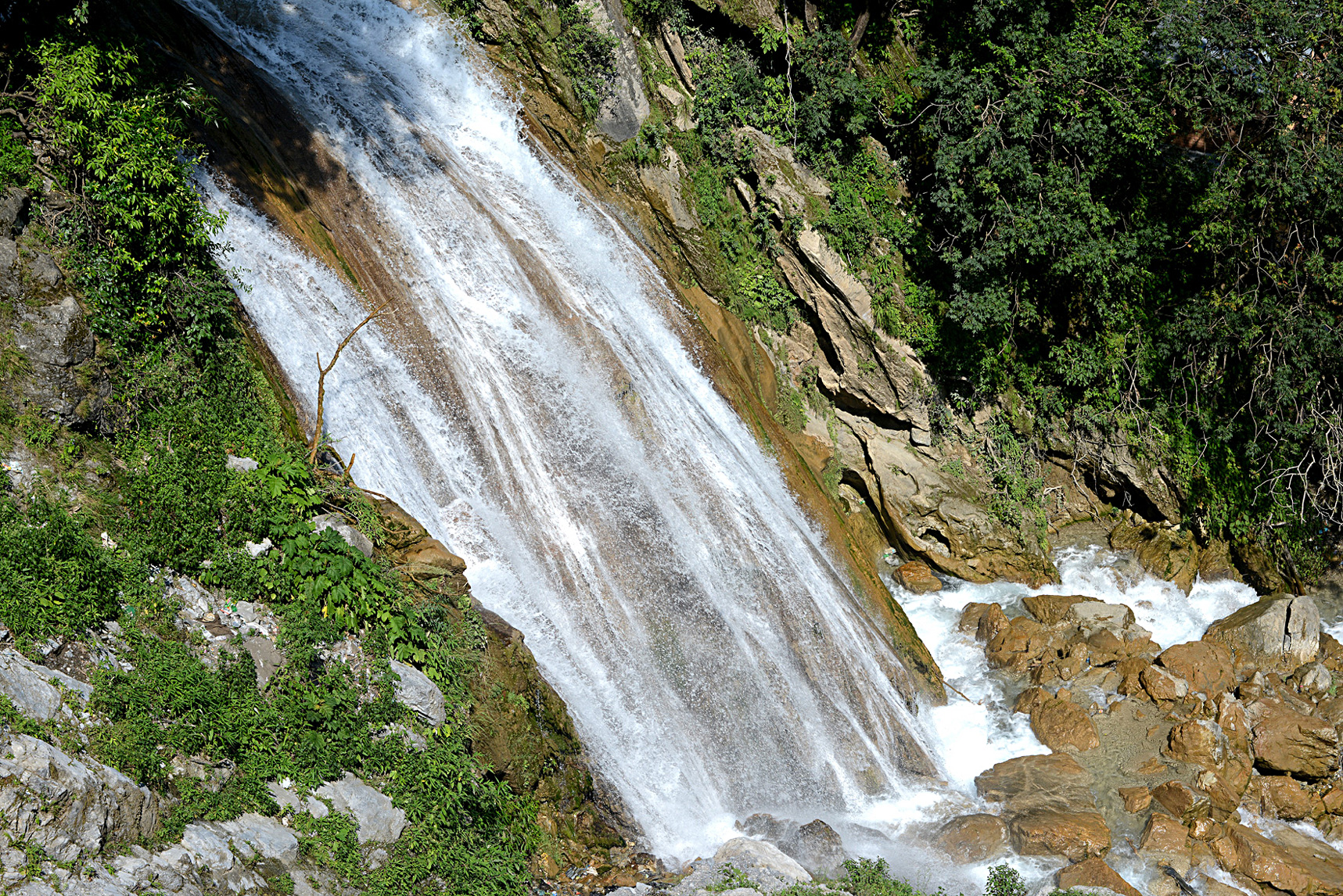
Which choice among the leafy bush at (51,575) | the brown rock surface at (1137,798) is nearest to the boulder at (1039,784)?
the brown rock surface at (1137,798)

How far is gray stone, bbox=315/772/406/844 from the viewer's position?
8.07m

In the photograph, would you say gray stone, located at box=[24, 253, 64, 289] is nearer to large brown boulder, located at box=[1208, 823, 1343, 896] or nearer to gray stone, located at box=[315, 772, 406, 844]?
gray stone, located at box=[315, 772, 406, 844]

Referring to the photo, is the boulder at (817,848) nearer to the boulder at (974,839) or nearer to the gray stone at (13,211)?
the boulder at (974,839)

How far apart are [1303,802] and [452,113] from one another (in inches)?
670

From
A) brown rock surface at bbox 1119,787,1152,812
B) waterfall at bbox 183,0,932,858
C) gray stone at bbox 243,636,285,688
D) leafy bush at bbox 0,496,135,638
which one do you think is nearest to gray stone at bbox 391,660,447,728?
gray stone at bbox 243,636,285,688

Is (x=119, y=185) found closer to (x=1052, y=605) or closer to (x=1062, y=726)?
(x=1062, y=726)

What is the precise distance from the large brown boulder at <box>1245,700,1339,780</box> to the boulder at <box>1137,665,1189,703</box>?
1.01m

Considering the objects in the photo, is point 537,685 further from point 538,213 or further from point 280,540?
point 538,213

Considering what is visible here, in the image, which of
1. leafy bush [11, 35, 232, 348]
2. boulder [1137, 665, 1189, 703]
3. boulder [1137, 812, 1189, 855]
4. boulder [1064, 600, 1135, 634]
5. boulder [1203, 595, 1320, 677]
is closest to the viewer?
leafy bush [11, 35, 232, 348]

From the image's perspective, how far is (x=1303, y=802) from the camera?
491 inches

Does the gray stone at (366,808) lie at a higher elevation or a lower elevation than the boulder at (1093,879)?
higher

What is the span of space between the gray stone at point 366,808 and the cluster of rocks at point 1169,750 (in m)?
7.11

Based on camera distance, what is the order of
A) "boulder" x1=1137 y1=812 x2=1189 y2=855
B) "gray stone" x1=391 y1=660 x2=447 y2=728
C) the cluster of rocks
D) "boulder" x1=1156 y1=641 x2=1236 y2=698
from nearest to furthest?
"gray stone" x1=391 y1=660 x2=447 y2=728, the cluster of rocks, "boulder" x1=1137 y1=812 x2=1189 y2=855, "boulder" x1=1156 y1=641 x2=1236 y2=698

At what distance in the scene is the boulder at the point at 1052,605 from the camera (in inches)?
619
